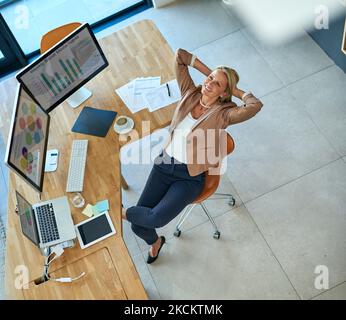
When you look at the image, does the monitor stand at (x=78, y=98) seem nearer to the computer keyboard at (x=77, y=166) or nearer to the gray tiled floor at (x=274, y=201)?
the computer keyboard at (x=77, y=166)

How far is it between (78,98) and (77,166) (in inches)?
20.6

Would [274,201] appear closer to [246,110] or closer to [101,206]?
[246,110]

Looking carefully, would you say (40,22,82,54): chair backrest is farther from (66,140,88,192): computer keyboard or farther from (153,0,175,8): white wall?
(153,0,175,8): white wall

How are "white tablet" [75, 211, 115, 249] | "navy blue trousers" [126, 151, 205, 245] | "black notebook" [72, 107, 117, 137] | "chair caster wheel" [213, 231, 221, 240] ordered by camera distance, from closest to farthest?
"white tablet" [75, 211, 115, 249] → "navy blue trousers" [126, 151, 205, 245] → "black notebook" [72, 107, 117, 137] → "chair caster wheel" [213, 231, 221, 240]

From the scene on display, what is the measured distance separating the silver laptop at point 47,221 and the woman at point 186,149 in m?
0.39

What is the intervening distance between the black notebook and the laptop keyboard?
21.4 inches

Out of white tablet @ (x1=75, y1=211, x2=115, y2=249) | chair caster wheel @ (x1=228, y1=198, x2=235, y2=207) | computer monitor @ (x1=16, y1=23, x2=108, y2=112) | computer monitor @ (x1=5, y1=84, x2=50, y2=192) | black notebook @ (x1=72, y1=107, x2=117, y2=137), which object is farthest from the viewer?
chair caster wheel @ (x1=228, y1=198, x2=235, y2=207)

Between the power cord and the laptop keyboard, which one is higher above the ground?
the laptop keyboard

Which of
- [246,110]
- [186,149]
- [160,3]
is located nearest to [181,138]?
[186,149]

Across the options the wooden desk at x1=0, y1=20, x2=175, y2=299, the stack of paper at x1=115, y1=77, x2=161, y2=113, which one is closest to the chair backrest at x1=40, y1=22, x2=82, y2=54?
the wooden desk at x1=0, y1=20, x2=175, y2=299

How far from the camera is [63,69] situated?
2.84m

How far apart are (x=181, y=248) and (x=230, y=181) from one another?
2.05 ft

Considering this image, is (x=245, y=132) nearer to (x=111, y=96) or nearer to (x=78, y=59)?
(x=111, y=96)

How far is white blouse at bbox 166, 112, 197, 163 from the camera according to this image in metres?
2.82
